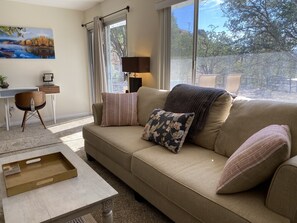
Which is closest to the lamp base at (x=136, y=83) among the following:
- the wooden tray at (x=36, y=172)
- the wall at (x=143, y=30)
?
the wall at (x=143, y=30)

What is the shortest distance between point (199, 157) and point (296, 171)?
2.43ft

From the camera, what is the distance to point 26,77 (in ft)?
14.1

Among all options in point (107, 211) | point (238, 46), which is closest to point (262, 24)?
point (238, 46)

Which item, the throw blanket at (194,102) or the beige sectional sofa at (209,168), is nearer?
the beige sectional sofa at (209,168)

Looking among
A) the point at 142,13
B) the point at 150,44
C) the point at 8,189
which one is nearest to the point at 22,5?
the point at 142,13

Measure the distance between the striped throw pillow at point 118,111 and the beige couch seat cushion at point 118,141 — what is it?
8 centimetres

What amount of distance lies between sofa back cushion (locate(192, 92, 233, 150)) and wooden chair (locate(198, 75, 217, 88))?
71 centimetres

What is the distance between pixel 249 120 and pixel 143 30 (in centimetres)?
226

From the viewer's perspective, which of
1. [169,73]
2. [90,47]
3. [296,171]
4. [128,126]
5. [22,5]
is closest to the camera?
[296,171]

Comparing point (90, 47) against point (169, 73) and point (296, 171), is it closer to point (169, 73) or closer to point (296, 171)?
point (169, 73)

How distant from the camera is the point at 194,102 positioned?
1.90 meters

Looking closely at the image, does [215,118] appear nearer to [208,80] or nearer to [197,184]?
[197,184]

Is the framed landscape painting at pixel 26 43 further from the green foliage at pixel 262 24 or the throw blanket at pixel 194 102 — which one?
the green foliage at pixel 262 24

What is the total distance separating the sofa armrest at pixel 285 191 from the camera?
36.9 inches
